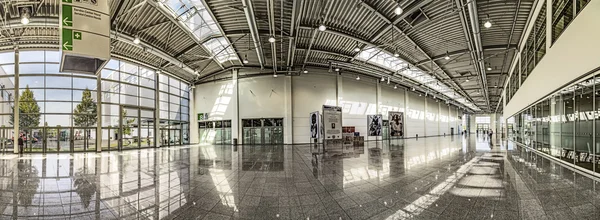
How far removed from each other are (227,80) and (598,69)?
26.8 meters

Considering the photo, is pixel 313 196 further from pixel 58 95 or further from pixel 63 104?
A: pixel 58 95

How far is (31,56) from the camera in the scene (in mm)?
20266

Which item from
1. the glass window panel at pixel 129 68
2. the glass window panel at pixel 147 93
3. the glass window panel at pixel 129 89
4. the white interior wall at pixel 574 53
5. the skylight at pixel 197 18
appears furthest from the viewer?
the glass window panel at pixel 147 93

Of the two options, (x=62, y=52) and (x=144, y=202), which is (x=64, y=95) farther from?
(x=144, y=202)

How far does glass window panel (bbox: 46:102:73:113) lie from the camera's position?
67.4 ft

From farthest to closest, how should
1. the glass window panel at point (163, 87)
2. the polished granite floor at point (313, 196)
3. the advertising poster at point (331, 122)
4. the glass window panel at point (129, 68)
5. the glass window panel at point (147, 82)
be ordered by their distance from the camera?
1. the glass window panel at point (163, 87)
2. the glass window panel at point (147, 82)
3. the glass window panel at point (129, 68)
4. the advertising poster at point (331, 122)
5. the polished granite floor at point (313, 196)

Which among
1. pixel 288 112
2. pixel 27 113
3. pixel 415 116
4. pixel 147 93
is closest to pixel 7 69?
pixel 27 113

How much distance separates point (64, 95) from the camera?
20.9 metres

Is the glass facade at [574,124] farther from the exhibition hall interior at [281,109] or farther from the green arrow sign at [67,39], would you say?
the green arrow sign at [67,39]

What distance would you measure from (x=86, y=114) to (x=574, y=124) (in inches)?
1151

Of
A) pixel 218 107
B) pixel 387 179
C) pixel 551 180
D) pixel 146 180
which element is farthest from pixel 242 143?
pixel 551 180

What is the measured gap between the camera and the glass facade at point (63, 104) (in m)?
20.1

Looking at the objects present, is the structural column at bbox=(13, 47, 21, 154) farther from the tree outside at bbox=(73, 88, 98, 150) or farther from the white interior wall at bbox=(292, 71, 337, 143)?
the white interior wall at bbox=(292, 71, 337, 143)

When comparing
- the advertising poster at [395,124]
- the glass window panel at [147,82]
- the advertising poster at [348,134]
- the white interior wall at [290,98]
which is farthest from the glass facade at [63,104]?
the advertising poster at [395,124]
